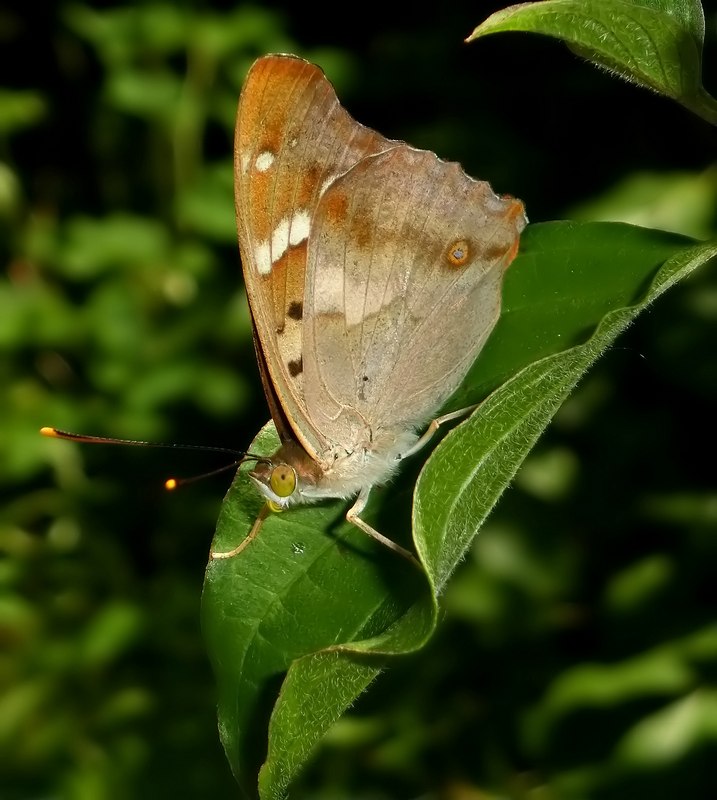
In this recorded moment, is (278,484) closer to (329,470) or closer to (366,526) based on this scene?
(329,470)

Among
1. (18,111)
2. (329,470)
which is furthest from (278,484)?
(18,111)

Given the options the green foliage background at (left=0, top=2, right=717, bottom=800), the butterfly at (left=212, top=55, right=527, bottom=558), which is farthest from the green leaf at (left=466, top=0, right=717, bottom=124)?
the green foliage background at (left=0, top=2, right=717, bottom=800)

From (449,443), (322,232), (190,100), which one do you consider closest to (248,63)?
(190,100)

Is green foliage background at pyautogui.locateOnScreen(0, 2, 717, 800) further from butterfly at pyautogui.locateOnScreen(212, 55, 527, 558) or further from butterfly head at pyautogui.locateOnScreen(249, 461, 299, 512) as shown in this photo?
butterfly head at pyautogui.locateOnScreen(249, 461, 299, 512)

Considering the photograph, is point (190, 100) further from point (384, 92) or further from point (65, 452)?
point (65, 452)

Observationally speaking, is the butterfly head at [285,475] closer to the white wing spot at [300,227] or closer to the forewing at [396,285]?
the forewing at [396,285]

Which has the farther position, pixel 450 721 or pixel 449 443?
pixel 450 721

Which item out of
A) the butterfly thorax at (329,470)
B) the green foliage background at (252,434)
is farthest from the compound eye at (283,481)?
the green foliage background at (252,434)
